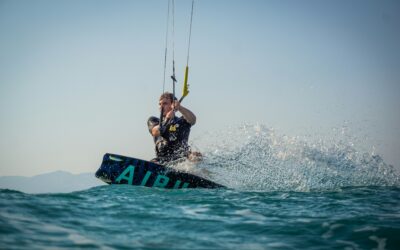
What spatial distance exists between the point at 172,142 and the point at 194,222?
474cm

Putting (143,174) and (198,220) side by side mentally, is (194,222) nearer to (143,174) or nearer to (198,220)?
(198,220)

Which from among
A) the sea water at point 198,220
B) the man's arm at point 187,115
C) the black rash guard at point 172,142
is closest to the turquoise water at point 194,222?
the sea water at point 198,220

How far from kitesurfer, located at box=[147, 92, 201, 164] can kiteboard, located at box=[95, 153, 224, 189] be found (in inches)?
38.0

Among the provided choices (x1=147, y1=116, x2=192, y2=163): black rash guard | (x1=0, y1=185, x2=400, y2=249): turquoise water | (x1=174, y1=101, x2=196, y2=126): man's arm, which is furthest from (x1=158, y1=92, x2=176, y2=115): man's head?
(x1=0, y1=185, x2=400, y2=249): turquoise water

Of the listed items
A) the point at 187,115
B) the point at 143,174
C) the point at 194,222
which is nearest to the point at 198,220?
the point at 194,222

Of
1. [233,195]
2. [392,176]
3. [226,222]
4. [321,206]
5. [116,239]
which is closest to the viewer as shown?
[116,239]

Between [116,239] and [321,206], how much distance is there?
11.8 feet

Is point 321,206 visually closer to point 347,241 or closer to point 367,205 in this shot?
point 367,205

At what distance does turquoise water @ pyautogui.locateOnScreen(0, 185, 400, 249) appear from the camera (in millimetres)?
3334

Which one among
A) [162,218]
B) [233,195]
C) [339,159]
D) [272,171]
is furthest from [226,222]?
[339,159]

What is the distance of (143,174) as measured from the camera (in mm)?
7746

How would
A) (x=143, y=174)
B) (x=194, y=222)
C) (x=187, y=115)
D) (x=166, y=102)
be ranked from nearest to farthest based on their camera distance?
(x=194, y=222)
(x=143, y=174)
(x=187, y=115)
(x=166, y=102)

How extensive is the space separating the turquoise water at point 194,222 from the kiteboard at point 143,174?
5.27 feet

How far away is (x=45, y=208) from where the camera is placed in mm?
4484
